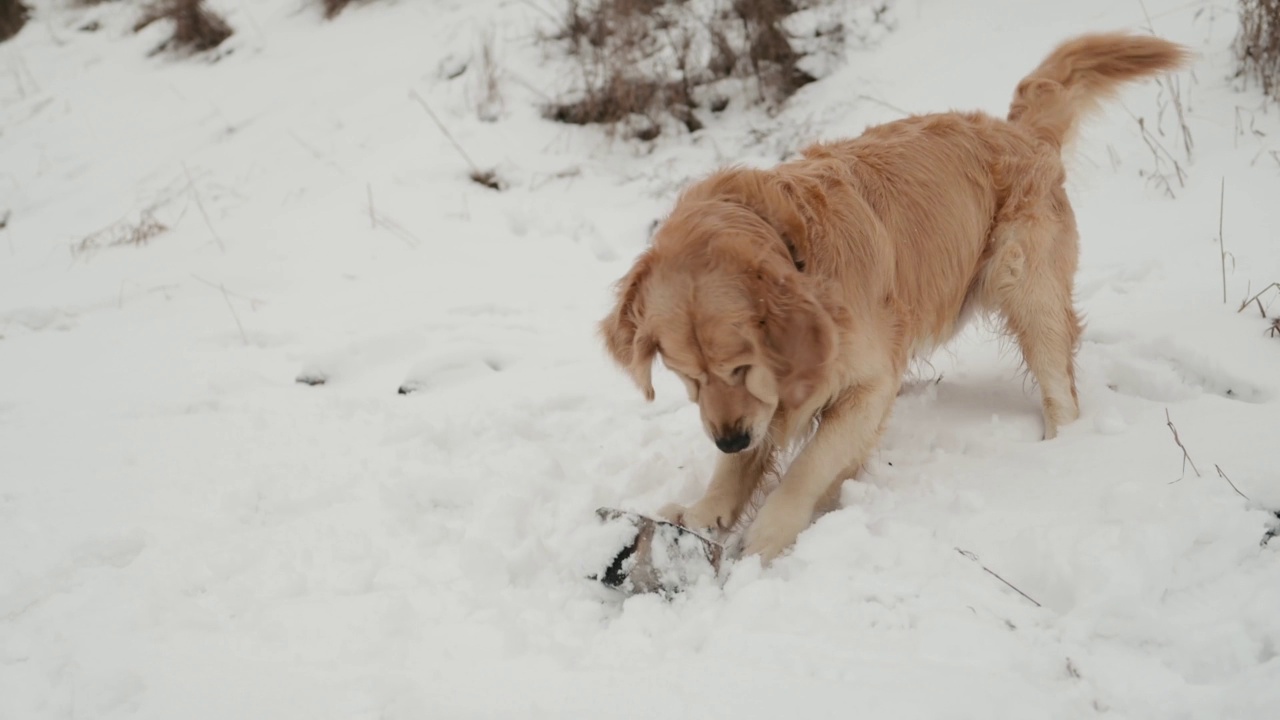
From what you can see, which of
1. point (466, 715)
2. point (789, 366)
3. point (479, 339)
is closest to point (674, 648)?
point (466, 715)

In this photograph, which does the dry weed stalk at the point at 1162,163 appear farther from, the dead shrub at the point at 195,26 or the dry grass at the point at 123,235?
the dead shrub at the point at 195,26

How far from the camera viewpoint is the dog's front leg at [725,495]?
265 cm

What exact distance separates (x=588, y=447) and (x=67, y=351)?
2903 mm

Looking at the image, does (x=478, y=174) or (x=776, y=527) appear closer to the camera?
(x=776, y=527)

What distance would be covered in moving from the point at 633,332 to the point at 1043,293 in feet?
5.55

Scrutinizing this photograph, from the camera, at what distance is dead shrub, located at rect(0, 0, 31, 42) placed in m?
11.9

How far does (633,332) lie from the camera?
2.51 m

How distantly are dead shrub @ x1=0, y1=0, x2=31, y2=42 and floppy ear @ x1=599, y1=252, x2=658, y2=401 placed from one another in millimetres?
13946

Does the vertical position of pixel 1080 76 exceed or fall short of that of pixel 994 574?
it exceeds it

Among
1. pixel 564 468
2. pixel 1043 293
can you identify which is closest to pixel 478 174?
pixel 564 468

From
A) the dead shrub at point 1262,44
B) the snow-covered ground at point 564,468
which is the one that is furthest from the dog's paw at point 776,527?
the dead shrub at point 1262,44

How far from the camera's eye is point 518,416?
319 cm

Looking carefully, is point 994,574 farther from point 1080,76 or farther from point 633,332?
point 1080,76

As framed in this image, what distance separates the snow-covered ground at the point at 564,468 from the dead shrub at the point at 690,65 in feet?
1.71
